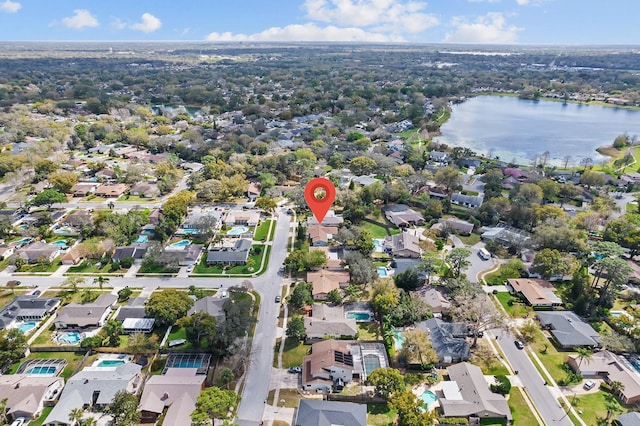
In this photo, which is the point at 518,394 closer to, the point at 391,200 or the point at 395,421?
the point at 395,421

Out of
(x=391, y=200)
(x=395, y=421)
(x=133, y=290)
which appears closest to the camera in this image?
(x=395, y=421)

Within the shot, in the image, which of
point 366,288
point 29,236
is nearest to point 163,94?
point 29,236

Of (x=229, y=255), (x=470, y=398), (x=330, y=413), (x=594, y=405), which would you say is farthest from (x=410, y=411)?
(x=229, y=255)

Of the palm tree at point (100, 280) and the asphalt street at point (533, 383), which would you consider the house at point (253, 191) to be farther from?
the asphalt street at point (533, 383)

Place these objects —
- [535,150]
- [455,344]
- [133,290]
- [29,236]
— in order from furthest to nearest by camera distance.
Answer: [535,150] → [29,236] → [133,290] → [455,344]

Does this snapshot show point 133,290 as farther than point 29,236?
No

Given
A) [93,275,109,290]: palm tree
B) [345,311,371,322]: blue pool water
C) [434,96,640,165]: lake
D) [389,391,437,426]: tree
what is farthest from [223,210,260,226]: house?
[434,96,640,165]: lake
